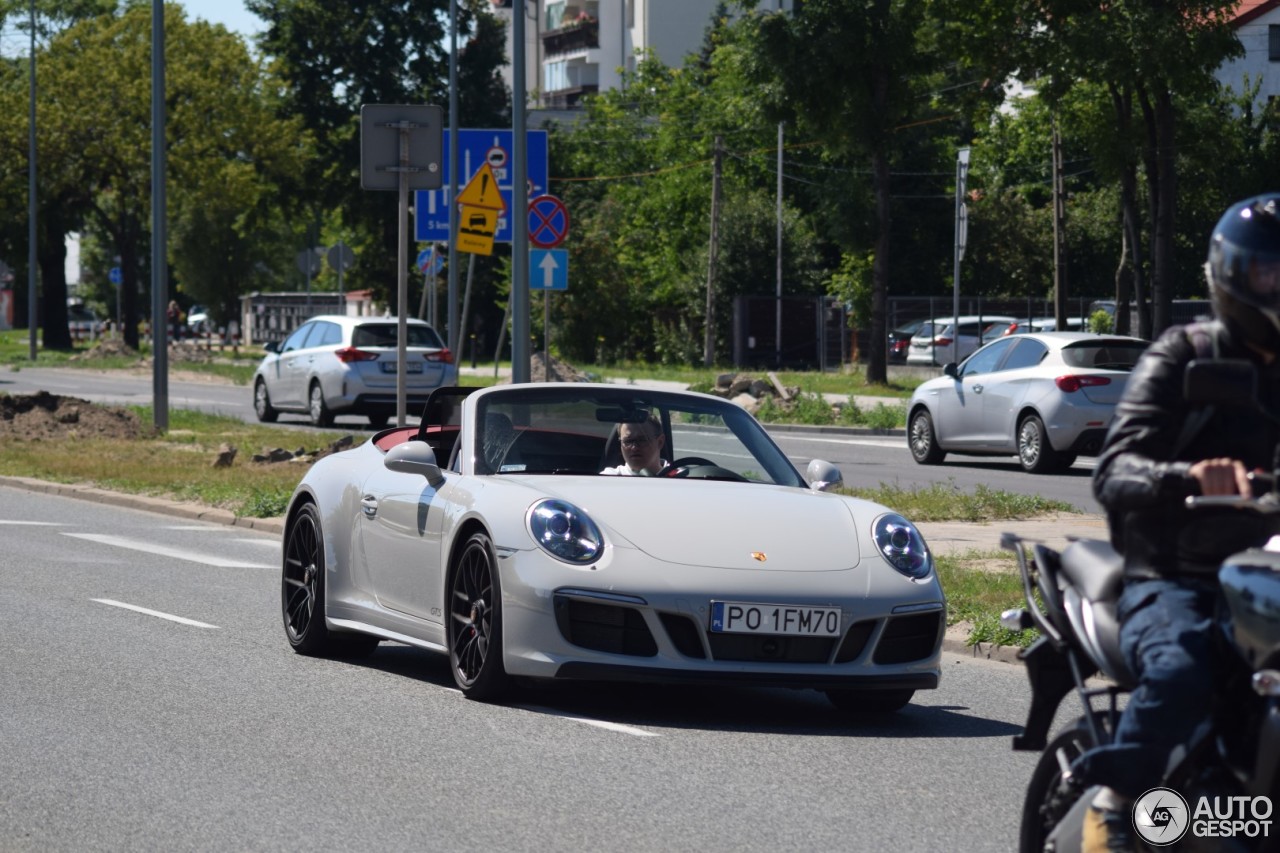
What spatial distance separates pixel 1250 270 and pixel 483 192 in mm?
16738

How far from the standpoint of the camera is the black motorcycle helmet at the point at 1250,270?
408cm

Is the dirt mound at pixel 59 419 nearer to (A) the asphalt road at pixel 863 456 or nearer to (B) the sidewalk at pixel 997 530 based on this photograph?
(A) the asphalt road at pixel 863 456

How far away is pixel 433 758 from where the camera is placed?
7.21 meters

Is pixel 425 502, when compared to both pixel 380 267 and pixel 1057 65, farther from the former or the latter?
pixel 380 267

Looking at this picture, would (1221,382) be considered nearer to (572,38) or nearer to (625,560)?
(625,560)

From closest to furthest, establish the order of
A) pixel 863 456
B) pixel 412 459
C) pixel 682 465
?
pixel 412 459
pixel 682 465
pixel 863 456

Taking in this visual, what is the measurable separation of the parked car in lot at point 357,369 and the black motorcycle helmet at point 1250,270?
2619 cm

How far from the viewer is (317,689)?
8805 millimetres

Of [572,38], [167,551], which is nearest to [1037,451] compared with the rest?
[167,551]

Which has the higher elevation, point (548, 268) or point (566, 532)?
point (548, 268)

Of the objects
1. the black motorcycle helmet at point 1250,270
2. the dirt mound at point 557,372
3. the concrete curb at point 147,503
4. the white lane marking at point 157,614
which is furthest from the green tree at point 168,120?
the black motorcycle helmet at point 1250,270

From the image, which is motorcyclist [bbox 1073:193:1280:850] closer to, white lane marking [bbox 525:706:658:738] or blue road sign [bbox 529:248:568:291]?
white lane marking [bbox 525:706:658:738]

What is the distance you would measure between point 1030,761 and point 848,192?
64.1m

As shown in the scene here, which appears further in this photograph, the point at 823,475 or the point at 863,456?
the point at 863,456
